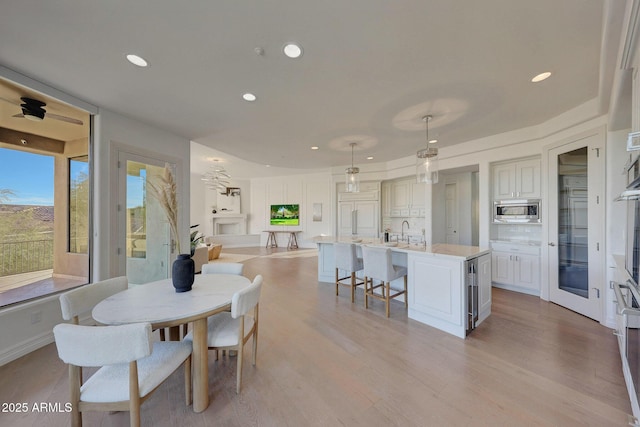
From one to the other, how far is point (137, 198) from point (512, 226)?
6382mm

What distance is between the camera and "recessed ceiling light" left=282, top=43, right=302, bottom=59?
73.0 inches

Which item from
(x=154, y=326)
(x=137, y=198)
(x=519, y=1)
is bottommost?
(x=154, y=326)

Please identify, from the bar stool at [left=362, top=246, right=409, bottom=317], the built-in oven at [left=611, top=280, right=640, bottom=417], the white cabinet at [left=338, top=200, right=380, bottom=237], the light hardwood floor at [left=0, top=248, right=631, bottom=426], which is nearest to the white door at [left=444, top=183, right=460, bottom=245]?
the white cabinet at [left=338, top=200, right=380, bottom=237]

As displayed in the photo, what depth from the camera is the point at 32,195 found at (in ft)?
9.96

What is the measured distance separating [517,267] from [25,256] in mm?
7336

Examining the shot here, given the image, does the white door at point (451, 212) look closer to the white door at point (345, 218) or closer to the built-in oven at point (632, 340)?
the white door at point (345, 218)

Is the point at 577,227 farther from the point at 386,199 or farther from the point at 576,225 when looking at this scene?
the point at 386,199

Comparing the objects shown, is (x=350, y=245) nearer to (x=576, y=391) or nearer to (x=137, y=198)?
(x=576, y=391)

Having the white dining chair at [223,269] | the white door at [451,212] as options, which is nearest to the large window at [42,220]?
the white dining chair at [223,269]

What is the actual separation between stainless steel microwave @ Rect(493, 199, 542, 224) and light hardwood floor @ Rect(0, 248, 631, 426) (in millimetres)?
1580

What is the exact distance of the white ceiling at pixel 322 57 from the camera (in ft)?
5.07

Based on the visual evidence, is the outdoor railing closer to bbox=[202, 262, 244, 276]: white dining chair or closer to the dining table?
the dining table

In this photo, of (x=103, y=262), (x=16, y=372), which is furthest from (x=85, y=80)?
(x=16, y=372)

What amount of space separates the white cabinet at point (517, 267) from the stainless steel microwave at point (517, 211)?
1.45 feet
